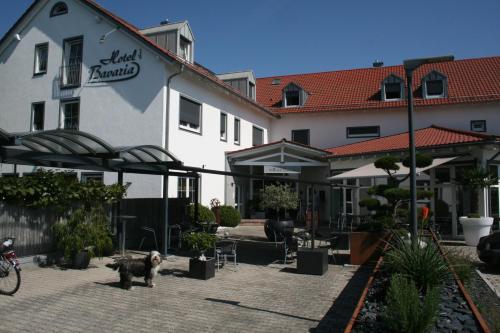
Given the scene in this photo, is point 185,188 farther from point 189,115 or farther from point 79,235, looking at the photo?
point 79,235

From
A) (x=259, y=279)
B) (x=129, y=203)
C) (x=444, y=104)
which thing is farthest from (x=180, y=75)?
(x=444, y=104)

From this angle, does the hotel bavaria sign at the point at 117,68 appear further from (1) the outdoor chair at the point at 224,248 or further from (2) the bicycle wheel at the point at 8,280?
(2) the bicycle wheel at the point at 8,280

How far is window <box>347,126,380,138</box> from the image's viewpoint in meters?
23.6

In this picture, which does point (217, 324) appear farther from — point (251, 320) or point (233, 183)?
point (233, 183)

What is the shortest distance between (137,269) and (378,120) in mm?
18821

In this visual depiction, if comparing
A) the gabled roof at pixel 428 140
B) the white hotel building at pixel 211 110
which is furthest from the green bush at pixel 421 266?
the gabled roof at pixel 428 140

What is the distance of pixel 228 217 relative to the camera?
59.8 ft

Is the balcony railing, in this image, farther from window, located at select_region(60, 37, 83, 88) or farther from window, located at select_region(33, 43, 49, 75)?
window, located at select_region(33, 43, 49, 75)

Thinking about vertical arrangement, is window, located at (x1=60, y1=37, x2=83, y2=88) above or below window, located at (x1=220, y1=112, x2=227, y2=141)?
above

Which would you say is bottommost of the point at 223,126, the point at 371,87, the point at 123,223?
the point at 123,223

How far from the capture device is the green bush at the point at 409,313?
12.5 ft

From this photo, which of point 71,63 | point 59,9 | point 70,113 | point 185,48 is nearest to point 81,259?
point 70,113

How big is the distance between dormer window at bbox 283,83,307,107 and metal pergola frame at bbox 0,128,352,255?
1516 centimetres

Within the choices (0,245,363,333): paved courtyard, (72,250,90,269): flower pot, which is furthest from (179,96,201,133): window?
(0,245,363,333): paved courtyard
